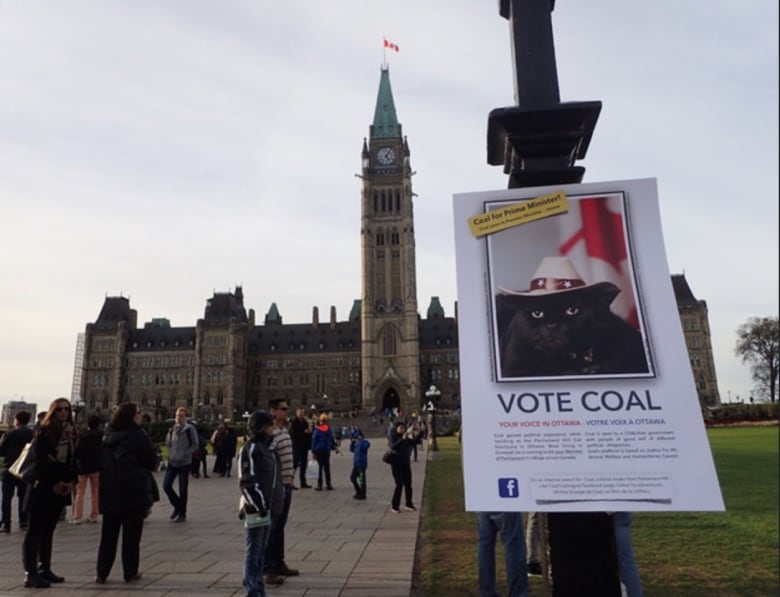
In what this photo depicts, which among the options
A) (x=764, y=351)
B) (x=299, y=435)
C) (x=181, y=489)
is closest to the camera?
(x=181, y=489)

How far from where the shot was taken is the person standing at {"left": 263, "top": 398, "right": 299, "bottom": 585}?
6422 mm

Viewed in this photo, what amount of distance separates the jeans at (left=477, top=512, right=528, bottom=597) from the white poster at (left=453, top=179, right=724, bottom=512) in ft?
7.59

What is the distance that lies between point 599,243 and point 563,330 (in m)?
0.57

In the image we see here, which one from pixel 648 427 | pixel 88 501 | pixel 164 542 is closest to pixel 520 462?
pixel 648 427

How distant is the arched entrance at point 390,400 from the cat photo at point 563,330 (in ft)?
274

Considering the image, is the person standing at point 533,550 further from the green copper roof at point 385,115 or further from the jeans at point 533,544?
the green copper roof at point 385,115

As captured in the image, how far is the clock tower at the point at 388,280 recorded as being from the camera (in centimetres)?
8519

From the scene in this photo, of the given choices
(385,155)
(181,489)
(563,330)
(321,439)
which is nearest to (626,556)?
(563,330)

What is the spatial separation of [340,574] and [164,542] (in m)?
3.61

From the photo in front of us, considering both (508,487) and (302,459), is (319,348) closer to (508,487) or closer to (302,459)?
(302,459)

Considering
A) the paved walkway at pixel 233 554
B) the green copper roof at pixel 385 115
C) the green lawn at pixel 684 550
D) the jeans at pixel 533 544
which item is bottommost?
the green lawn at pixel 684 550

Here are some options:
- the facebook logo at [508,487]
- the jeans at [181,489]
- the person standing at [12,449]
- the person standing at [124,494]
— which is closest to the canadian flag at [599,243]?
the facebook logo at [508,487]

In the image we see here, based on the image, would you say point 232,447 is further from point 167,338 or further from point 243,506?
point 167,338

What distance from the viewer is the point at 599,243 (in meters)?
3.40
